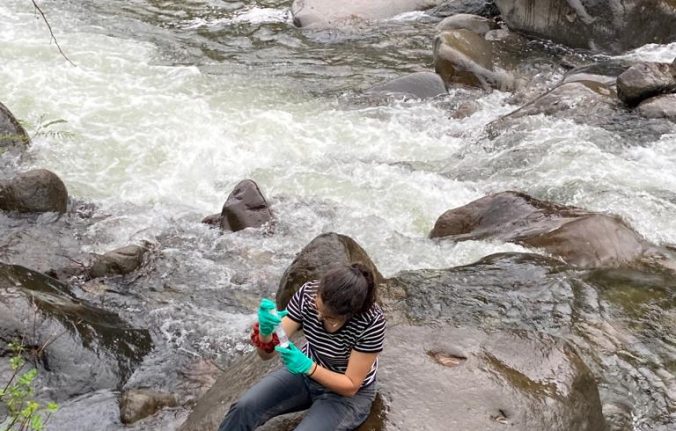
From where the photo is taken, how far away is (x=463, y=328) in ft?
17.5

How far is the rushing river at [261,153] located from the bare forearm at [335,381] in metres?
2.90

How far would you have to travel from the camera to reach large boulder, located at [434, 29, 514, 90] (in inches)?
504

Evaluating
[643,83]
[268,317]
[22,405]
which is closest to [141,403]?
[22,405]

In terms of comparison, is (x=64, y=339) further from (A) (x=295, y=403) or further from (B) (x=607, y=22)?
(B) (x=607, y=22)

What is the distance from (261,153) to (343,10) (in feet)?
22.0

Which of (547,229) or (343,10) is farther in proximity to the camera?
(343,10)

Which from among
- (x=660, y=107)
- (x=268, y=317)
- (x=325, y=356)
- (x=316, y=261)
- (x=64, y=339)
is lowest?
(x=660, y=107)

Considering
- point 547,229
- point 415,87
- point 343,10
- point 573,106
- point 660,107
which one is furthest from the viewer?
point 343,10

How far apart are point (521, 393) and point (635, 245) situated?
3901 millimetres

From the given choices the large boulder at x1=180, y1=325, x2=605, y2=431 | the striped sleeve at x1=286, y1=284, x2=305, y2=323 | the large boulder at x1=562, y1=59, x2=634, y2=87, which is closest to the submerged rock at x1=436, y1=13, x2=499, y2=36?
the large boulder at x1=562, y1=59, x2=634, y2=87

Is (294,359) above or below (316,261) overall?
above

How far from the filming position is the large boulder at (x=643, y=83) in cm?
1124

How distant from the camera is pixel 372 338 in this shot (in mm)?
3904

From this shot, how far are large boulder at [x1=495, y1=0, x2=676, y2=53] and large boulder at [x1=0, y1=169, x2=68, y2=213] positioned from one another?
34.9 ft
